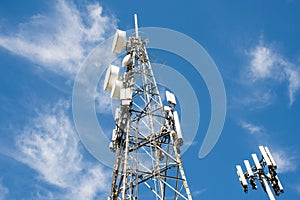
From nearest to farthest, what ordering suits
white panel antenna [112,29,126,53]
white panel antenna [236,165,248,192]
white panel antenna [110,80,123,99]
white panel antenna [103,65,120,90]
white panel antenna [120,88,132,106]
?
white panel antenna [236,165,248,192]
white panel antenna [120,88,132,106]
white panel antenna [110,80,123,99]
white panel antenna [103,65,120,90]
white panel antenna [112,29,126,53]

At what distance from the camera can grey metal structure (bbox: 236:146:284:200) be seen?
916cm

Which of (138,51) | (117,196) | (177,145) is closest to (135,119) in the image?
(177,145)

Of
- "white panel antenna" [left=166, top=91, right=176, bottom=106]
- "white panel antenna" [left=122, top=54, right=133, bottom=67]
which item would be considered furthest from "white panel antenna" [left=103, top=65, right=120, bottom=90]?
"white panel antenna" [left=166, top=91, right=176, bottom=106]

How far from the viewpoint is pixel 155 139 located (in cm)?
1238

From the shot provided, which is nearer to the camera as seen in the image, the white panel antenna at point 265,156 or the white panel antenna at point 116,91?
the white panel antenna at point 265,156

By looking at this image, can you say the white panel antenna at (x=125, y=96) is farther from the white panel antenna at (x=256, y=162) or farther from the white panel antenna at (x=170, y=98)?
the white panel antenna at (x=256, y=162)

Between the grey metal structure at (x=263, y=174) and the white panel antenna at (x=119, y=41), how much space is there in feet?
28.6

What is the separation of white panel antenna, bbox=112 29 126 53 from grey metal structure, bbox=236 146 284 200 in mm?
8713

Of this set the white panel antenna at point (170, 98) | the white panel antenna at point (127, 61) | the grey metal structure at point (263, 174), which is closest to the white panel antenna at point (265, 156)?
the grey metal structure at point (263, 174)

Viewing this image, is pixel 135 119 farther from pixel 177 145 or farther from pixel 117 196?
pixel 117 196

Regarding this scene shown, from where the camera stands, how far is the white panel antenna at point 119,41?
1573 cm

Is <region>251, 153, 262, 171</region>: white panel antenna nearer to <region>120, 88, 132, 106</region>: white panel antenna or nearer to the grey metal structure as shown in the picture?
the grey metal structure

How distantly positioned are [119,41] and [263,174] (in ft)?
31.8

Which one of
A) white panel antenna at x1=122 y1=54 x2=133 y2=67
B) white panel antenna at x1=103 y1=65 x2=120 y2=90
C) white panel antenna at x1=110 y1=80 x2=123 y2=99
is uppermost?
white panel antenna at x1=122 y1=54 x2=133 y2=67
